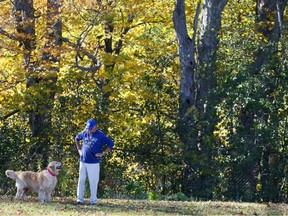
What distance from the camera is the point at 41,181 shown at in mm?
16344

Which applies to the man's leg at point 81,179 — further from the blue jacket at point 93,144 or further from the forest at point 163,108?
the forest at point 163,108

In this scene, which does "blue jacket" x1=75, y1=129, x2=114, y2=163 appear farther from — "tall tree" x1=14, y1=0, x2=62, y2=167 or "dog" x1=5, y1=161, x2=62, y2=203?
"tall tree" x1=14, y1=0, x2=62, y2=167

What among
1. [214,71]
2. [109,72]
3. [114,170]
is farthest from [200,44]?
[114,170]

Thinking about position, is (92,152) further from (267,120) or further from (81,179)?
(267,120)

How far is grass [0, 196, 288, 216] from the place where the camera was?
14.2 meters

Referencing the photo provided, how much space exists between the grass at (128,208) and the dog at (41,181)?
0.79 feet

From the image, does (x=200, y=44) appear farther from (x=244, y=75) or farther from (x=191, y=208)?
(x=191, y=208)

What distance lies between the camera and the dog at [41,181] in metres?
16.2

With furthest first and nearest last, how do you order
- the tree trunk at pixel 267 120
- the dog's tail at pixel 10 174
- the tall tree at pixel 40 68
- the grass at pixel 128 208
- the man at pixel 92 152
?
the tall tree at pixel 40 68 → the tree trunk at pixel 267 120 → the dog's tail at pixel 10 174 → the man at pixel 92 152 → the grass at pixel 128 208

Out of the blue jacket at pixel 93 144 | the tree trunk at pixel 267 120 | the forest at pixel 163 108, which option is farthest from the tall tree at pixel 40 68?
the tree trunk at pixel 267 120

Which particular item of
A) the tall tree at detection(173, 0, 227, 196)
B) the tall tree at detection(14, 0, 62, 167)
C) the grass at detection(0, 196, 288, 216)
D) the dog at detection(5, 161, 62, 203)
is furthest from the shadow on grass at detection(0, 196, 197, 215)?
the tall tree at detection(14, 0, 62, 167)

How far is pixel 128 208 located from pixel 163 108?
709cm

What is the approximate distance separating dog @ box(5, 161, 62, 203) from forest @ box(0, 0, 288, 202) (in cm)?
378

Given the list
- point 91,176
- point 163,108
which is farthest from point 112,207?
point 163,108
